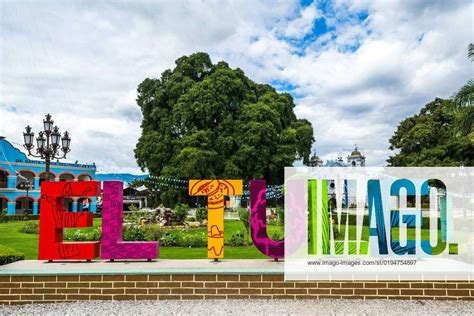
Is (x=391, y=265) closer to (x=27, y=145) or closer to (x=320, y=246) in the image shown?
(x=320, y=246)

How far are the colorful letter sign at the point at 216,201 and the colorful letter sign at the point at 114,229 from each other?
1.37 meters

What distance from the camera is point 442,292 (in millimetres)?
7055

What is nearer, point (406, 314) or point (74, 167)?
point (406, 314)

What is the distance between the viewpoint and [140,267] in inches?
299

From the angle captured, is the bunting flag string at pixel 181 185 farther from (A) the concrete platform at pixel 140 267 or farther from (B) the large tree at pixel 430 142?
(A) the concrete platform at pixel 140 267

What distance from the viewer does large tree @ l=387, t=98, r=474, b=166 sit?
30.1 meters

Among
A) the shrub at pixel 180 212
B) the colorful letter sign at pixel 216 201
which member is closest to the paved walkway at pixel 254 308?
the colorful letter sign at pixel 216 201

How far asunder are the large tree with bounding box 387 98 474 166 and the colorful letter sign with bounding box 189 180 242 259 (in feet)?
80.7

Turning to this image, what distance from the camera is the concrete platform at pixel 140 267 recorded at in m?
7.18

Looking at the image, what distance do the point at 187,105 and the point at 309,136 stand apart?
38.1ft

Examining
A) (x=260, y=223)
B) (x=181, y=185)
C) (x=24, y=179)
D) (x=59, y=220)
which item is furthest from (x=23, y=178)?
(x=260, y=223)

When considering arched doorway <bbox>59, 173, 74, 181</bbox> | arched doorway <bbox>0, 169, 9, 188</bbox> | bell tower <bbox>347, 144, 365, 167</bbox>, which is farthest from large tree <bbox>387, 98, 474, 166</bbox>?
arched doorway <bbox>0, 169, 9, 188</bbox>

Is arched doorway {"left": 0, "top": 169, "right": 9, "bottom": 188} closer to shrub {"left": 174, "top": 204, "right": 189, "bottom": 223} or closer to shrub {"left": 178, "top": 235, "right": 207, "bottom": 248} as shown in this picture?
shrub {"left": 174, "top": 204, "right": 189, "bottom": 223}

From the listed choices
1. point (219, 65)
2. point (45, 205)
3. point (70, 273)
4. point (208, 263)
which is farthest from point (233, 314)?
point (219, 65)
